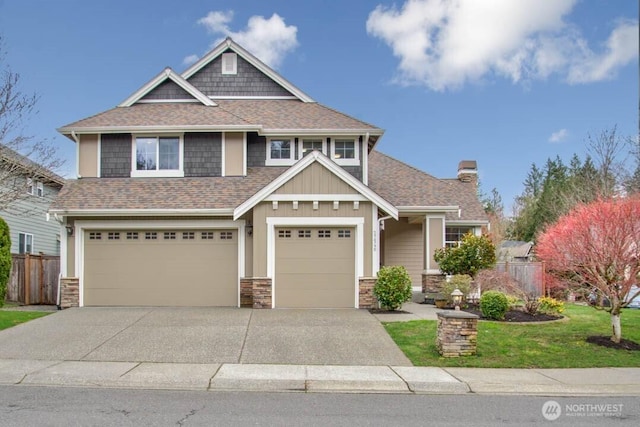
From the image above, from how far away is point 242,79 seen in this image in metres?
21.8

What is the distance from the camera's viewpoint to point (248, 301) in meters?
16.2

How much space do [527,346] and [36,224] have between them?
25125mm

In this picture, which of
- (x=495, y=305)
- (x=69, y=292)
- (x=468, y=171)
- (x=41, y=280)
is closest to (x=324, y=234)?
(x=495, y=305)

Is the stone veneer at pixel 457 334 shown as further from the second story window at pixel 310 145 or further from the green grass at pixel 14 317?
the green grass at pixel 14 317

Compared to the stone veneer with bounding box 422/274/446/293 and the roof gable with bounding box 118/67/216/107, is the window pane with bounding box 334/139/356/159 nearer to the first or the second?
the roof gable with bounding box 118/67/216/107

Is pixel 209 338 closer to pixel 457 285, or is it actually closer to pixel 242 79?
pixel 457 285

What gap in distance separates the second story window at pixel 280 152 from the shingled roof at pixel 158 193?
0.62 metres

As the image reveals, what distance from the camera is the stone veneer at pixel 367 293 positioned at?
15.5m

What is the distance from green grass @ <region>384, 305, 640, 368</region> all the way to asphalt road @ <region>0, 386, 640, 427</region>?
203 cm

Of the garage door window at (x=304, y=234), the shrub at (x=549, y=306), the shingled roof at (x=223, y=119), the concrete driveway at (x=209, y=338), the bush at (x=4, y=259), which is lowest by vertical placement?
the concrete driveway at (x=209, y=338)

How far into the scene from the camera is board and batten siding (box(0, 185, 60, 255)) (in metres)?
25.1

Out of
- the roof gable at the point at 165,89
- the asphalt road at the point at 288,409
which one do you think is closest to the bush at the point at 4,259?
the roof gable at the point at 165,89

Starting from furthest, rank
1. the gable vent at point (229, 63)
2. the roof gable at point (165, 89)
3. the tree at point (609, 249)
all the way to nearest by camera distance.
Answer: the gable vent at point (229, 63)
the roof gable at point (165, 89)
the tree at point (609, 249)

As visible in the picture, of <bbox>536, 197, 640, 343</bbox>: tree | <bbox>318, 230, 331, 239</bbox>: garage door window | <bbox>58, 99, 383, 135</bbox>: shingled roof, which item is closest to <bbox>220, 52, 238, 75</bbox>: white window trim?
<bbox>58, 99, 383, 135</bbox>: shingled roof
